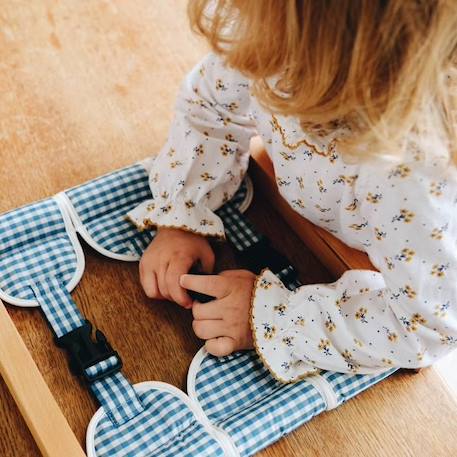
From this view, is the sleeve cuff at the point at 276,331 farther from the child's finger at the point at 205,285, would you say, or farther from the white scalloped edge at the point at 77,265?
the white scalloped edge at the point at 77,265

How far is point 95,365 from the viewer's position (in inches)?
25.6

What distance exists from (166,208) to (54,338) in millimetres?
192

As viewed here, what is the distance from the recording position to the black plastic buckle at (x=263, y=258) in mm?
741

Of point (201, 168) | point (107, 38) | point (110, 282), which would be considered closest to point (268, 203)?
point (201, 168)

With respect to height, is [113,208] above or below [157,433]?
above

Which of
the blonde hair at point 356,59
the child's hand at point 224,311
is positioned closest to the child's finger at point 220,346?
the child's hand at point 224,311

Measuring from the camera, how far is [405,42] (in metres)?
0.44

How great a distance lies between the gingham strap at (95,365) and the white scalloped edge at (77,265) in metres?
0.01

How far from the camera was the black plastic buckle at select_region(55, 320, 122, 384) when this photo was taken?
2.13ft

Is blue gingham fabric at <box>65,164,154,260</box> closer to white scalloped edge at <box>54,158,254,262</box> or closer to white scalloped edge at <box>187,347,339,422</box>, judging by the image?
white scalloped edge at <box>54,158,254,262</box>

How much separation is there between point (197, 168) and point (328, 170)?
0.18 meters

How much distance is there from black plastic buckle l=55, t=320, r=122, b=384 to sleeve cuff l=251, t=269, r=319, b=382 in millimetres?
148

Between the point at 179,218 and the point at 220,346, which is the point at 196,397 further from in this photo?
the point at 179,218

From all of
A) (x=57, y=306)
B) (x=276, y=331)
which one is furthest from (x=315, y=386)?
(x=57, y=306)
